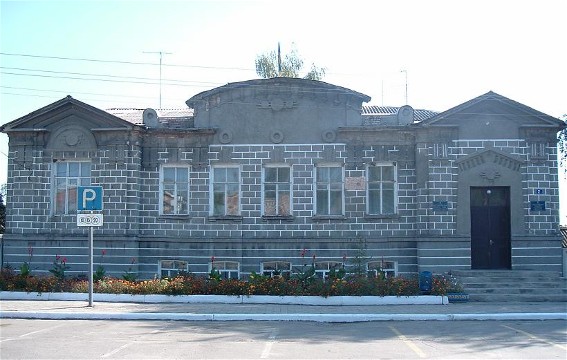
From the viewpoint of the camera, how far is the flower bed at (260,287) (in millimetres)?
19078

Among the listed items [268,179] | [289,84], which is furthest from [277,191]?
[289,84]

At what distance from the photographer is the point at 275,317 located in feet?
52.2

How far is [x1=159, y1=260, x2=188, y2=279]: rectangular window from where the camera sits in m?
23.1

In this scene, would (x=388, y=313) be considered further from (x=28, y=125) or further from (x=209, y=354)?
(x=28, y=125)

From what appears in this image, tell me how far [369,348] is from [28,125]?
16.6m

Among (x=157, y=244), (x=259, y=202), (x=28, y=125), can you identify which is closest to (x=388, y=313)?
(x=259, y=202)

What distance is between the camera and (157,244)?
75.6 ft

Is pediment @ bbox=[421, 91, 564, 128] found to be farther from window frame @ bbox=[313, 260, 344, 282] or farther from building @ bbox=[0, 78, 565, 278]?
window frame @ bbox=[313, 260, 344, 282]

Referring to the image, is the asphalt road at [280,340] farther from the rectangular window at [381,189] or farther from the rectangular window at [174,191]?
the rectangular window at [174,191]

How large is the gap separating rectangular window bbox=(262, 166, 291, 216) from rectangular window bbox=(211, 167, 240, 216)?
1042 millimetres

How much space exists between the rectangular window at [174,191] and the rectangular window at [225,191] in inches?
40.5

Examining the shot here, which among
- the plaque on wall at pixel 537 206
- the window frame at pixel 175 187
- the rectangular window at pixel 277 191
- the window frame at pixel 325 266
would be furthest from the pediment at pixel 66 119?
the plaque on wall at pixel 537 206

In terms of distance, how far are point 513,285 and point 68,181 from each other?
15.8 meters

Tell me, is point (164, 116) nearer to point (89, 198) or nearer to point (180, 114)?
point (180, 114)
